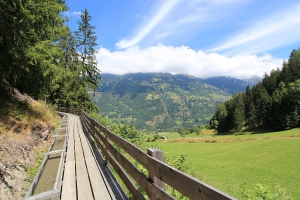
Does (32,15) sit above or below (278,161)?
above

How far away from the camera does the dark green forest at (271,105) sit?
57.2 metres

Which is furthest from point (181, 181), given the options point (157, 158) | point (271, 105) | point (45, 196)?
point (271, 105)

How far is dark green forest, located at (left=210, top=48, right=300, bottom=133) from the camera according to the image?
57156 mm

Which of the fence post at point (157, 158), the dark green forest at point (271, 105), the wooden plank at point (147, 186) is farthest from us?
the dark green forest at point (271, 105)

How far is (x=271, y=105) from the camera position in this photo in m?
64.9

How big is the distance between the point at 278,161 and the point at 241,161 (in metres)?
3.91

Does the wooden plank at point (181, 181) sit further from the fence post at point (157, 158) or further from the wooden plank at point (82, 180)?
the wooden plank at point (82, 180)

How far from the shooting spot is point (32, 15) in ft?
23.1

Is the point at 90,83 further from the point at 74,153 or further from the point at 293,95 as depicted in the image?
the point at 293,95

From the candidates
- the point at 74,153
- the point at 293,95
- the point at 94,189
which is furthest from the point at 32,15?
the point at 293,95

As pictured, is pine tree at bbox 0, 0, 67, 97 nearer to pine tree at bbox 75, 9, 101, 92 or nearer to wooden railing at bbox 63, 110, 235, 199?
wooden railing at bbox 63, 110, 235, 199

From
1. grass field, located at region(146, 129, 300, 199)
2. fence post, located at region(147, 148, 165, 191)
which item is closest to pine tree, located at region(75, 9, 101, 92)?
grass field, located at region(146, 129, 300, 199)

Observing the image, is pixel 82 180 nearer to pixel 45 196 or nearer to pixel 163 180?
pixel 45 196

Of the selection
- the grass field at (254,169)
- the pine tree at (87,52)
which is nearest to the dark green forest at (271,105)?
the grass field at (254,169)
